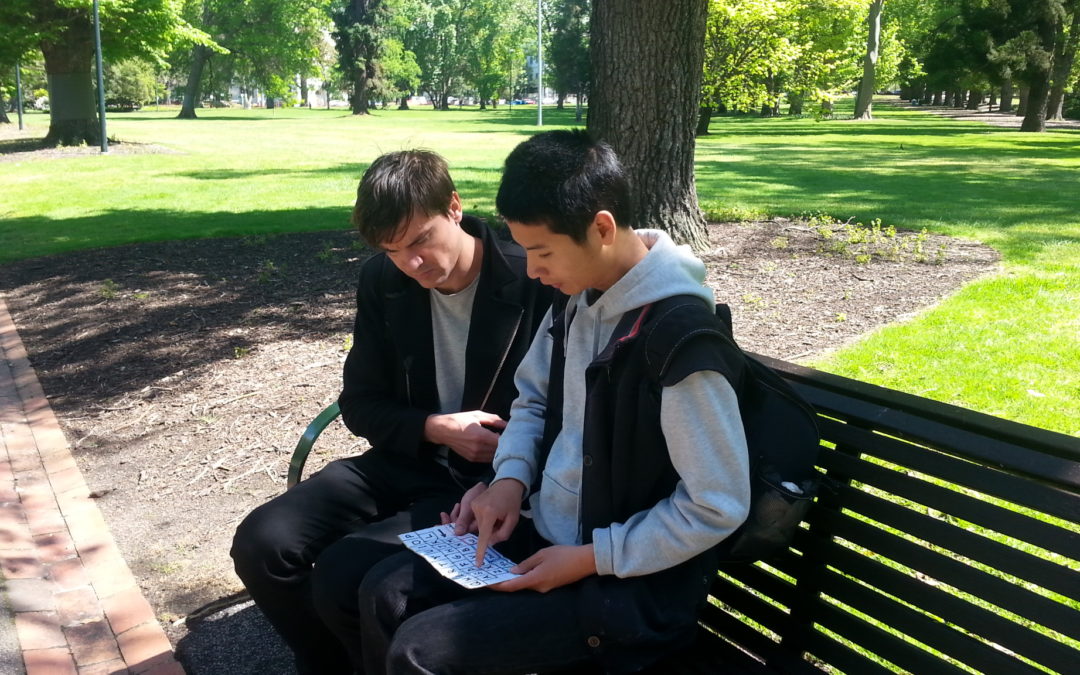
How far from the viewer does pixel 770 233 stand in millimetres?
9258

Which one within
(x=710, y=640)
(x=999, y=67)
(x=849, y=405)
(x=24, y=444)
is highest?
(x=999, y=67)

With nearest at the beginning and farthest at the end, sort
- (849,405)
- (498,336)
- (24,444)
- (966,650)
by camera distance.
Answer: (966,650), (849,405), (498,336), (24,444)

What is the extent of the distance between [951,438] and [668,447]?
0.60 meters

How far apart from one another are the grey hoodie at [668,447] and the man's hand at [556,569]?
0.11 ft

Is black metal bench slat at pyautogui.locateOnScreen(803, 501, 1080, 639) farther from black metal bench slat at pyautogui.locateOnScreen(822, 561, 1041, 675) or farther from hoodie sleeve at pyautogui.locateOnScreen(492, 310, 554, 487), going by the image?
hoodie sleeve at pyautogui.locateOnScreen(492, 310, 554, 487)

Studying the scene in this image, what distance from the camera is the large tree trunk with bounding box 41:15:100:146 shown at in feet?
76.9

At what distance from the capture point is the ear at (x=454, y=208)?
2812mm

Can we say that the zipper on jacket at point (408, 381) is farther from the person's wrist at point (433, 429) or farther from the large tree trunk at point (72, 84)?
the large tree trunk at point (72, 84)

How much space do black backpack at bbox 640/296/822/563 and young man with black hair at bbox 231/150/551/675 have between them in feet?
2.76

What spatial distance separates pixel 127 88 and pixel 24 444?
66616 mm

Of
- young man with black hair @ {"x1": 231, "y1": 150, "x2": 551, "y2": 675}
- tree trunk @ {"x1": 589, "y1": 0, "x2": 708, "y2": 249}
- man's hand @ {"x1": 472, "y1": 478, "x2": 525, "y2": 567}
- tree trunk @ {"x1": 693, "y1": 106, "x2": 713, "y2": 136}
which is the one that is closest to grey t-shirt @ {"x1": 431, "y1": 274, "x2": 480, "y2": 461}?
young man with black hair @ {"x1": 231, "y1": 150, "x2": 551, "y2": 675}

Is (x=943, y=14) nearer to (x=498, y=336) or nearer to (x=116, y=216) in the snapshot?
(x=116, y=216)

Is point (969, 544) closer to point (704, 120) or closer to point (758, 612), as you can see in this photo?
point (758, 612)

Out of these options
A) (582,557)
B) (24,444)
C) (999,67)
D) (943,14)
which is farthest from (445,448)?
(943,14)
